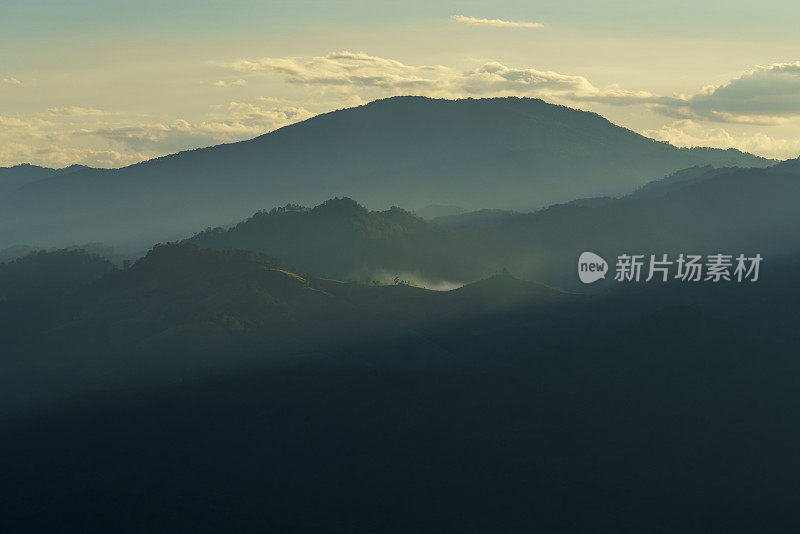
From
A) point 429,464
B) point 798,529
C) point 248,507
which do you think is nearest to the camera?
point 798,529

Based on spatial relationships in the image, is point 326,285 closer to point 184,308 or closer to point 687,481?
point 184,308

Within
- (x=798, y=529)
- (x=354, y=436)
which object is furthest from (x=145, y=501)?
(x=798, y=529)

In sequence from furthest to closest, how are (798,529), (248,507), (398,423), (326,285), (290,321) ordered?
(326,285) < (290,321) < (398,423) < (248,507) < (798,529)

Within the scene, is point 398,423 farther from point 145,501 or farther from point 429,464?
point 145,501

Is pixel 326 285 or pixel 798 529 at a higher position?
pixel 326 285

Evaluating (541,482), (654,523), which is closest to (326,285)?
(541,482)

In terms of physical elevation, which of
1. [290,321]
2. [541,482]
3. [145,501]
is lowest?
[145,501]

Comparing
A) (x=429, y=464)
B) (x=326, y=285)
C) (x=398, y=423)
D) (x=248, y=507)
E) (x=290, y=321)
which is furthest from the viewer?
(x=326, y=285)

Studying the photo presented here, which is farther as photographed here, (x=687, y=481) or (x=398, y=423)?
(x=398, y=423)

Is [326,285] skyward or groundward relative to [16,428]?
skyward
